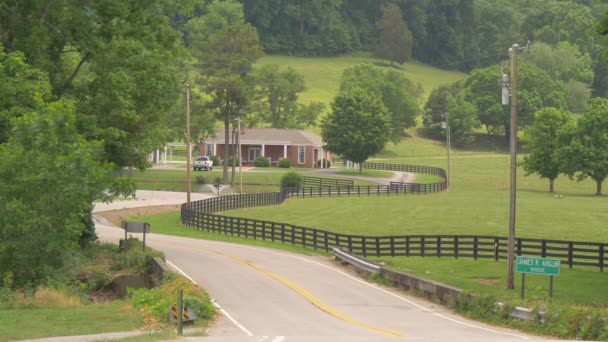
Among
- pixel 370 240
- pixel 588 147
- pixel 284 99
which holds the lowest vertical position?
pixel 370 240

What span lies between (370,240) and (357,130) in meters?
60.7

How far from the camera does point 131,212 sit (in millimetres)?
71062

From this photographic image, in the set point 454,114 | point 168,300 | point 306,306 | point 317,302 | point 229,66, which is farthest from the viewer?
point 454,114

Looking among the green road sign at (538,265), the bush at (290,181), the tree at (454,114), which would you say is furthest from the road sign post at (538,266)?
the tree at (454,114)

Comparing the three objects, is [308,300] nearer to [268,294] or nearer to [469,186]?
[268,294]

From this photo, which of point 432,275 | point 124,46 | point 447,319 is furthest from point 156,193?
point 447,319

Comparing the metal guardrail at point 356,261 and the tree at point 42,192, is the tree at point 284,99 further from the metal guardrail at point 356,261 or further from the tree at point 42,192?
the tree at point 42,192

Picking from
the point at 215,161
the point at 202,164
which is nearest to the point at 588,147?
the point at 202,164

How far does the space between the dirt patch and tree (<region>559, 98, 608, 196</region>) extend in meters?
41.6

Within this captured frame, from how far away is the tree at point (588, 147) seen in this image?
95.3 metres

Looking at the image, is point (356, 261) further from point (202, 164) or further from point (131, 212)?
point (202, 164)

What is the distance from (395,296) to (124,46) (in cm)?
1487

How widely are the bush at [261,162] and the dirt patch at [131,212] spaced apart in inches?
1674

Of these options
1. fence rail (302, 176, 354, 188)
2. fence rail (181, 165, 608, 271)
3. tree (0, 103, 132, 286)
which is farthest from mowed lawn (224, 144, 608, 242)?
tree (0, 103, 132, 286)
